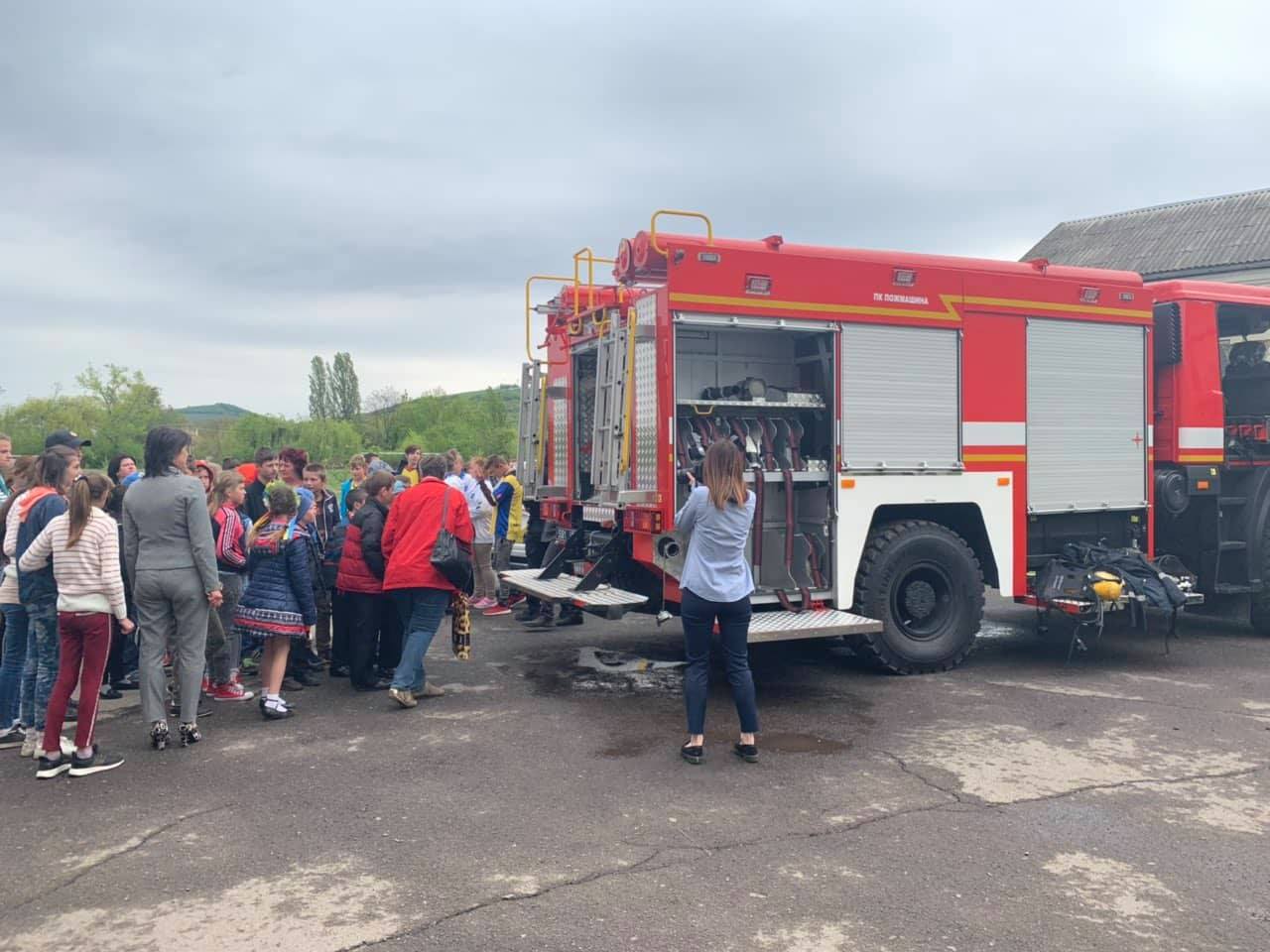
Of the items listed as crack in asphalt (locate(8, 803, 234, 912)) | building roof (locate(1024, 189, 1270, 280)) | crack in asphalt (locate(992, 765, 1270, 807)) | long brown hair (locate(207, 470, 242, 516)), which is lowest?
crack in asphalt (locate(8, 803, 234, 912))

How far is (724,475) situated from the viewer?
547 centimetres

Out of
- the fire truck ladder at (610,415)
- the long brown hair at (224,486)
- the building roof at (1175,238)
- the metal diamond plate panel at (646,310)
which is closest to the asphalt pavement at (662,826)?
the long brown hair at (224,486)

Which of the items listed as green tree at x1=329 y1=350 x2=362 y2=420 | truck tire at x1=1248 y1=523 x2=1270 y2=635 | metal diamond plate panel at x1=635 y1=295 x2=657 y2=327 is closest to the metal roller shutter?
metal diamond plate panel at x1=635 y1=295 x2=657 y2=327

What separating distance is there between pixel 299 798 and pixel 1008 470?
579 centimetres

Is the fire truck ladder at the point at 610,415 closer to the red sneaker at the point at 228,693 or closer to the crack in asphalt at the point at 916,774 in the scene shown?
the crack in asphalt at the point at 916,774

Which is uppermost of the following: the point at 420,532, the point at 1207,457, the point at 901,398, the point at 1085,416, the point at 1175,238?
the point at 1175,238

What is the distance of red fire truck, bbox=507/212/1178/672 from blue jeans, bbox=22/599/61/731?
317 centimetres

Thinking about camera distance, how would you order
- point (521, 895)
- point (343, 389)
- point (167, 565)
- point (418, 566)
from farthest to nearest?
point (343, 389)
point (418, 566)
point (167, 565)
point (521, 895)

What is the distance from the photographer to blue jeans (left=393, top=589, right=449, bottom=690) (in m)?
6.71

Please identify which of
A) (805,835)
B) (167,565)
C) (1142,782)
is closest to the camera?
(805,835)

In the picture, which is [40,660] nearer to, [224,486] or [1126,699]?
[224,486]

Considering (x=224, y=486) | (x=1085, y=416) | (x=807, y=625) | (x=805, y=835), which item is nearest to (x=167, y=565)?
(x=224, y=486)

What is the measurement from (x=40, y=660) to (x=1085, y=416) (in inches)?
307

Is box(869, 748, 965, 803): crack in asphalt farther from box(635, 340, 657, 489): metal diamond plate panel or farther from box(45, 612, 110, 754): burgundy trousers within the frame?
box(45, 612, 110, 754): burgundy trousers
